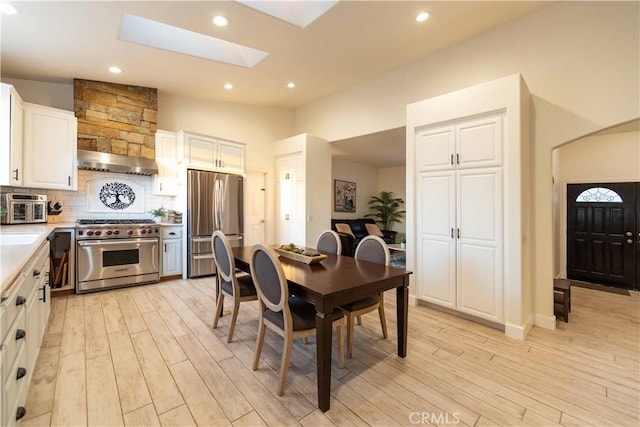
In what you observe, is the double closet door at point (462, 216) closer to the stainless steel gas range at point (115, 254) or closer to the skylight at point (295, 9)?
the skylight at point (295, 9)

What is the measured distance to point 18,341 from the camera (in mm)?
1521

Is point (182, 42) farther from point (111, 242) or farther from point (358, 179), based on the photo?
point (358, 179)

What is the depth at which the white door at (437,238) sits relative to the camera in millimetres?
3215

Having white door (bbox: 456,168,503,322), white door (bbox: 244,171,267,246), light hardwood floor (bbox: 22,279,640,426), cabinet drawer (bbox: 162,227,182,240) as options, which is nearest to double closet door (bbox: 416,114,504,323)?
white door (bbox: 456,168,503,322)

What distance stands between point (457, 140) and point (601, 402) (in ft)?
7.87

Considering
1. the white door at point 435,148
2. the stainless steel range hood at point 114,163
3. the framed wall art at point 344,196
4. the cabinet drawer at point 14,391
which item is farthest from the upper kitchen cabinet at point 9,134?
the framed wall art at point 344,196

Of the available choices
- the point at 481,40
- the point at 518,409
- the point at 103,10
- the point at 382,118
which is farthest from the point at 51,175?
the point at 481,40

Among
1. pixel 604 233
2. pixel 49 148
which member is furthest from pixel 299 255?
pixel 604 233

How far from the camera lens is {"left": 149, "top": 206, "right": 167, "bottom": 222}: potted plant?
4.67 m

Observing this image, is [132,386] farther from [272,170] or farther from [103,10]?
[272,170]

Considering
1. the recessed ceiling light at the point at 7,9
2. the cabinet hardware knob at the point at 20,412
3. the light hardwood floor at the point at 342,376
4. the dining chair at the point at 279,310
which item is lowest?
the light hardwood floor at the point at 342,376

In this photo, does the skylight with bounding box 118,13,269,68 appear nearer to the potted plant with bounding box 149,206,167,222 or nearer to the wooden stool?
the potted plant with bounding box 149,206,167,222

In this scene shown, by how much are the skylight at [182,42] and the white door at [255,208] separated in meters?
2.30

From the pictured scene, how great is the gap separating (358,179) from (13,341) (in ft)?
24.3
